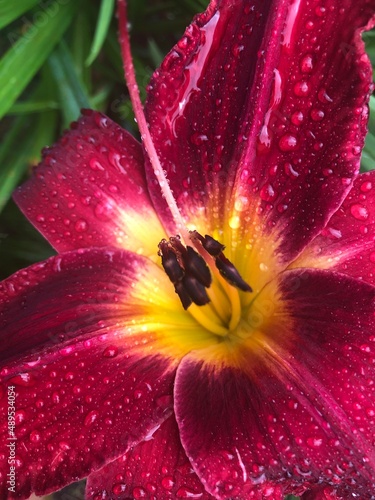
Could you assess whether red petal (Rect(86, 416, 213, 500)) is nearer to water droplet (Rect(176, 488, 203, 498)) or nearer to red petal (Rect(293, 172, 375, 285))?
water droplet (Rect(176, 488, 203, 498))

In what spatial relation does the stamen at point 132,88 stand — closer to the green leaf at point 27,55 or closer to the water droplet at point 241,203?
the water droplet at point 241,203

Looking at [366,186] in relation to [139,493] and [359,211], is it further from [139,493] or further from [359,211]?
[139,493]

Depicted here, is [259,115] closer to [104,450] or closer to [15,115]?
[104,450]

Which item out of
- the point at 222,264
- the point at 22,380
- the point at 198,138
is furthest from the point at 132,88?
the point at 22,380

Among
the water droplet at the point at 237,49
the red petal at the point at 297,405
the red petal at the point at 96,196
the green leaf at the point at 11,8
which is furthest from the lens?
the green leaf at the point at 11,8

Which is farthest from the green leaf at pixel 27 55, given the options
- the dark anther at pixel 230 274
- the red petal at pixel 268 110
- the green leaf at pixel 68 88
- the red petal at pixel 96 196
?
the dark anther at pixel 230 274
